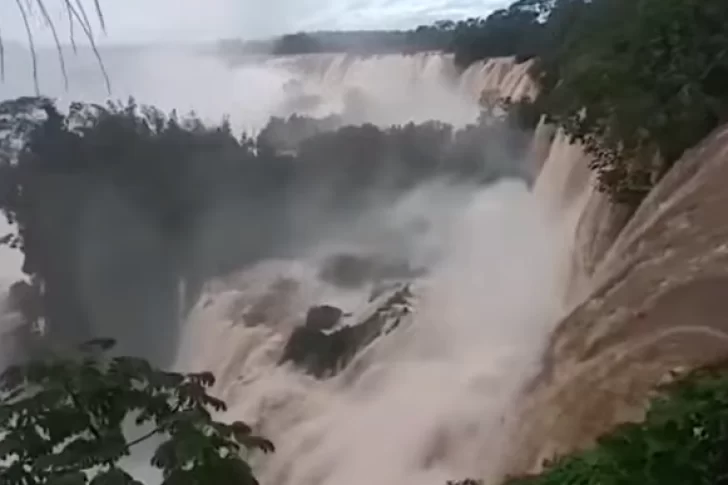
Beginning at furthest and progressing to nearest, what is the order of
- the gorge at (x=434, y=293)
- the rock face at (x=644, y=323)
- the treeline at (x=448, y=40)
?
the treeline at (x=448, y=40) < the gorge at (x=434, y=293) < the rock face at (x=644, y=323)

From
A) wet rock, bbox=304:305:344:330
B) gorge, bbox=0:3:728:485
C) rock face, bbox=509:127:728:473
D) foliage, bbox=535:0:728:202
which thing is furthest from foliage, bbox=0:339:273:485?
wet rock, bbox=304:305:344:330

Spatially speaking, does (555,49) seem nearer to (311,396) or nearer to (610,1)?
(610,1)

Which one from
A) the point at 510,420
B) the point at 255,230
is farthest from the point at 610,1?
the point at 255,230

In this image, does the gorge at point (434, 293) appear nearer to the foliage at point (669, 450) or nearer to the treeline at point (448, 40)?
A: the treeline at point (448, 40)

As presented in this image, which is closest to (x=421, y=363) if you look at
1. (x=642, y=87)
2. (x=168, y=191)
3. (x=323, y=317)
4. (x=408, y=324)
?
(x=408, y=324)

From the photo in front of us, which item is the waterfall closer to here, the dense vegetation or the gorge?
the gorge

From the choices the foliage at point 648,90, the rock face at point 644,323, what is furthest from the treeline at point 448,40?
the rock face at point 644,323
